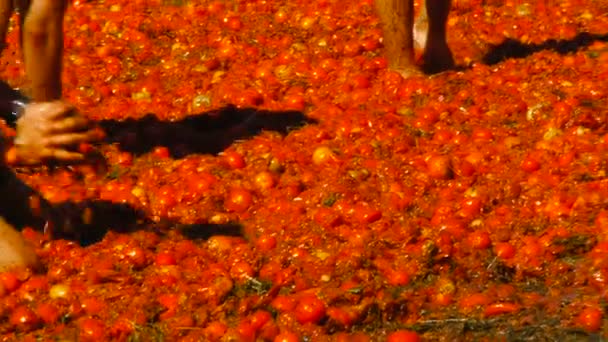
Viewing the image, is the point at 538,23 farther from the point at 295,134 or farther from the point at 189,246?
the point at 189,246

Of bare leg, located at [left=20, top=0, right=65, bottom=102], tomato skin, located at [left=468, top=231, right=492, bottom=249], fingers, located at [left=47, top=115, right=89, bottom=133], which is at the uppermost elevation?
bare leg, located at [left=20, top=0, right=65, bottom=102]

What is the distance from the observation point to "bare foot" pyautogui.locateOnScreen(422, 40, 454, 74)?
638 cm

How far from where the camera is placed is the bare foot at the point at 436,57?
638cm

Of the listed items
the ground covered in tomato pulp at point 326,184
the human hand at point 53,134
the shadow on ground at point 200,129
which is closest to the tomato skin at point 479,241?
the ground covered in tomato pulp at point 326,184

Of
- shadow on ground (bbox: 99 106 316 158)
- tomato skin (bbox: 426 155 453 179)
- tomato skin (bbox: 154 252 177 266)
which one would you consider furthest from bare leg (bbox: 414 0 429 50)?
tomato skin (bbox: 154 252 177 266)

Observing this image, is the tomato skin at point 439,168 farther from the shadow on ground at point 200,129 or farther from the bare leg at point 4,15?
the bare leg at point 4,15

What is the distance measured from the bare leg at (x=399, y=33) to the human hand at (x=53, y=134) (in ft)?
7.91

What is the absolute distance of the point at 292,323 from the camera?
13.8ft

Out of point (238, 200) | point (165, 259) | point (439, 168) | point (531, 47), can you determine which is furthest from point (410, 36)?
point (165, 259)

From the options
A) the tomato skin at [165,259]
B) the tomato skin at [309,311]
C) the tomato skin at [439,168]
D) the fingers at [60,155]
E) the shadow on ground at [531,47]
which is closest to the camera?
the fingers at [60,155]

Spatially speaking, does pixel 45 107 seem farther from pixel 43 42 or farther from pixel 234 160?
pixel 234 160

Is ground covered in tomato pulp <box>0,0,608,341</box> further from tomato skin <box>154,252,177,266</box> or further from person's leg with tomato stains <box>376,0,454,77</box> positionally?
person's leg with tomato stains <box>376,0,454,77</box>

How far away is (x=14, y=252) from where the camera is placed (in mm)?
4434

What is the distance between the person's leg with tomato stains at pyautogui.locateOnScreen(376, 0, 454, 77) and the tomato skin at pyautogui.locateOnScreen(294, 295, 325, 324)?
2.22m
